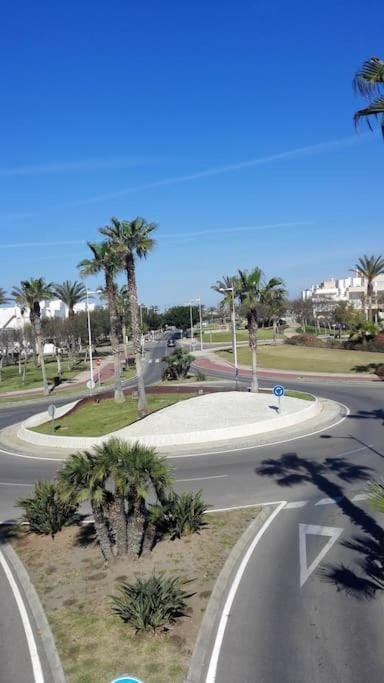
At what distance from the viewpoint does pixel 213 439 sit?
85.7 feet

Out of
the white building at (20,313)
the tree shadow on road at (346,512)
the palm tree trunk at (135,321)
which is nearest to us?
the tree shadow on road at (346,512)

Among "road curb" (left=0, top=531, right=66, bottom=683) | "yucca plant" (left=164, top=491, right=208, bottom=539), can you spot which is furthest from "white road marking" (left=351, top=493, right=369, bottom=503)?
"road curb" (left=0, top=531, right=66, bottom=683)

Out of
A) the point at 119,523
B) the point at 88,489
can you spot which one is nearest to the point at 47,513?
the point at 119,523

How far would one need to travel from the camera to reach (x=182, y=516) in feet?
46.8

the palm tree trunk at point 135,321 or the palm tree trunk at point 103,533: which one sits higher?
the palm tree trunk at point 135,321

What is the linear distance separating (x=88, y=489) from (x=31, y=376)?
54514mm

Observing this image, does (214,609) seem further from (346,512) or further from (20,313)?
(20,313)

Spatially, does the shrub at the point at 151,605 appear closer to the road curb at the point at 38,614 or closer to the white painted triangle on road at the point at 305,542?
the road curb at the point at 38,614

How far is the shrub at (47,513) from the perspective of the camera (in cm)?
1512

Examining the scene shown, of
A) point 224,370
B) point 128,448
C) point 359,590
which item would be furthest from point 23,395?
point 359,590

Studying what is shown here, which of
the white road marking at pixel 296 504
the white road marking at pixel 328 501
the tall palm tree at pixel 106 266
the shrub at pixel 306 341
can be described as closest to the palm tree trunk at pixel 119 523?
the white road marking at pixel 296 504

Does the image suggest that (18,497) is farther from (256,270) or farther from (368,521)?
(256,270)

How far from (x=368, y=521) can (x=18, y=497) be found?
38.9 feet

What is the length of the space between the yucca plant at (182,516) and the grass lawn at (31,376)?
4377 cm
